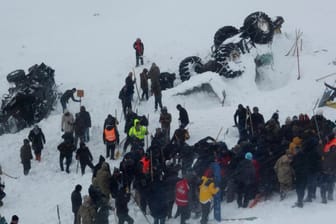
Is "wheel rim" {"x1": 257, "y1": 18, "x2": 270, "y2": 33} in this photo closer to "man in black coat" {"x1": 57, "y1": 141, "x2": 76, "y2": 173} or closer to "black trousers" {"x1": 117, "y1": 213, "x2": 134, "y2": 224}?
"man in black coat" {"x1": 57, "y1": 141, "x2": 76, "y2": 173}

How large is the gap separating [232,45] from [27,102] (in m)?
8.16

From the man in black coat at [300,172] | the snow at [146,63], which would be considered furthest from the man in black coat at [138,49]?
the man in black coat at [300,172]

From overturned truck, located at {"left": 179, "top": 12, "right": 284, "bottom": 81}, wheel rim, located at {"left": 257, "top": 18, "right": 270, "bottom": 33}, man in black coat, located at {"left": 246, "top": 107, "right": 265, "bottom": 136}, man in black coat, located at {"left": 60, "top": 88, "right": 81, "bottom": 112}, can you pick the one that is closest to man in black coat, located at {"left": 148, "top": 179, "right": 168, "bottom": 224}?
man in black coat, located at {"left": 246, "top": 107, "right": 265, "bottom": 136}

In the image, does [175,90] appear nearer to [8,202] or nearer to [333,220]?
[8,202]

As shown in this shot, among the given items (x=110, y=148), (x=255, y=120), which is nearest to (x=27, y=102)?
(x=110, y=148)

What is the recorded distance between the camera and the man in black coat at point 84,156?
20.6 meters

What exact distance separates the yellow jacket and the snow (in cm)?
111

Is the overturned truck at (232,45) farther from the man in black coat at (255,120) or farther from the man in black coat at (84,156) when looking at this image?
the man in black coat at (84,156)

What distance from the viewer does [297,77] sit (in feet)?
84.3

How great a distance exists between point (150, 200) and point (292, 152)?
3.85m

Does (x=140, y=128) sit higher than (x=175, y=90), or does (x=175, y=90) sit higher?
(x=175, y=90)

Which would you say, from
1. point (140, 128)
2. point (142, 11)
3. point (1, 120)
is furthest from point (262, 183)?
point (142, 11)

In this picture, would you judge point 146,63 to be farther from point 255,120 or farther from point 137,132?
point 255,120

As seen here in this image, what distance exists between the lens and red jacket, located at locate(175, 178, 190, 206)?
16344 mm
